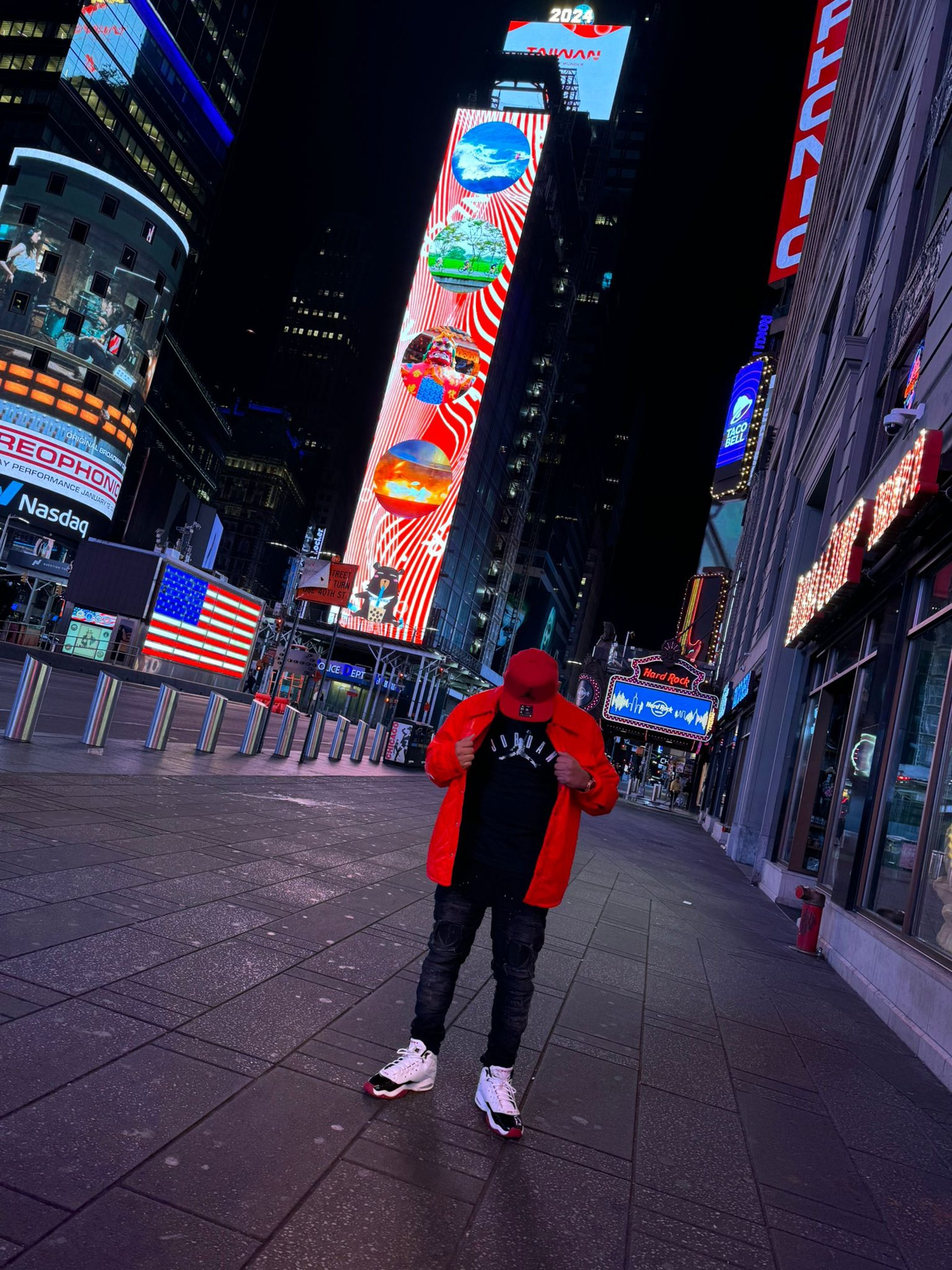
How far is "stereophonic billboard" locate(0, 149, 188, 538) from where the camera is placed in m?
53.1

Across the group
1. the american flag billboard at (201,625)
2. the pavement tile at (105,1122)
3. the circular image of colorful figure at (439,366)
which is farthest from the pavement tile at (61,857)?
the circular image of colorful figure at (439,366)

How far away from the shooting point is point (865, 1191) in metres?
3.86

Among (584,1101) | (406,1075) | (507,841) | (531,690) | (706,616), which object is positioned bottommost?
(584,1101)

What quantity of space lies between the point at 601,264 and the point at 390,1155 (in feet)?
501

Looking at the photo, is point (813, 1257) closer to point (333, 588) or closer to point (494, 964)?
point (494, 964)

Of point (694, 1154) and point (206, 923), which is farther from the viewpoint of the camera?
point (206, 923)

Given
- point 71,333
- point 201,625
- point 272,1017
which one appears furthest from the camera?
point 71,333

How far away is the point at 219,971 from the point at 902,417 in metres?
9.63

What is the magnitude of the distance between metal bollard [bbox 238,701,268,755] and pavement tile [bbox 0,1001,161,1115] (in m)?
13.5

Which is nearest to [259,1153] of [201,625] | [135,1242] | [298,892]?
[135,1242]

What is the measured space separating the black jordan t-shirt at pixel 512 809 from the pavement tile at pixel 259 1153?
103cm

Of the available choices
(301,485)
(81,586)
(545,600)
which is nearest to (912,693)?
(81,586)

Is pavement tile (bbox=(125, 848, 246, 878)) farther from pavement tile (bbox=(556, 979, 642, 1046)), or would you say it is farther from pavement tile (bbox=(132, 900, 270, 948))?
pavement tile (bbox=(556, 979, 642, 1046))

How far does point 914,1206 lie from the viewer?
380 centimetres
